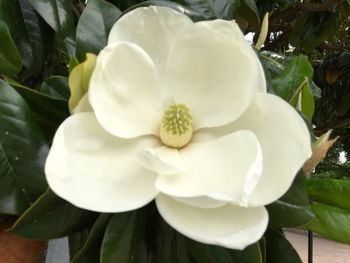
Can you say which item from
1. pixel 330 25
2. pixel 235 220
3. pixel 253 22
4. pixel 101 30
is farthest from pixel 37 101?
pixel 330 25

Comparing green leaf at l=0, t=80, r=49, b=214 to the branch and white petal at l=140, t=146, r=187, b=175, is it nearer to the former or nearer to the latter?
white petal at l=140, t=146, r=187, b=175

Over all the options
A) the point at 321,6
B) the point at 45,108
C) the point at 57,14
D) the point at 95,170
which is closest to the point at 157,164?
the point at 95,170

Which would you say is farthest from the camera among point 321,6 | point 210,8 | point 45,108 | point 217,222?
point 321,6

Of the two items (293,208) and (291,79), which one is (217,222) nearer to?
(293,208)

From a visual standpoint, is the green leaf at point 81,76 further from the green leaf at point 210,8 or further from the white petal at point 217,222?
the green leaf at point 210,8

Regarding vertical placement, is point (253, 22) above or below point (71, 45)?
below

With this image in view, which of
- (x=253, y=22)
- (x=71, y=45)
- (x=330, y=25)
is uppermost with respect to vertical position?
(x=71, y=45)

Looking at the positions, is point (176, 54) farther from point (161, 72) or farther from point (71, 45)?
point (71, 45)

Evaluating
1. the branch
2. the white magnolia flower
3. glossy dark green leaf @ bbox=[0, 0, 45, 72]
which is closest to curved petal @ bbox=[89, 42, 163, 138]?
the white magnolia flower
